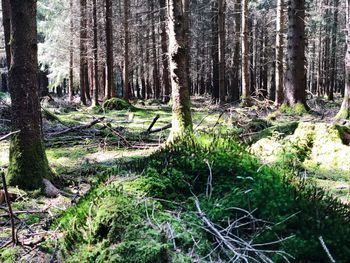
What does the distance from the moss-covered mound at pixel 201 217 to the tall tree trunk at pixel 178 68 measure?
5087mm

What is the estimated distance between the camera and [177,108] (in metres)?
8.41

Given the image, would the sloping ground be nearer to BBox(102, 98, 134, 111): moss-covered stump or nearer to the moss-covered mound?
the moss-covered mound

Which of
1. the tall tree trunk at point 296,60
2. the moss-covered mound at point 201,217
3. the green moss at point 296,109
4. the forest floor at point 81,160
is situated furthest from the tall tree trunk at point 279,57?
the moss-covered mound at point 201,217

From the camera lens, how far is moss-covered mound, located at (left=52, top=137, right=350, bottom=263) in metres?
2.42

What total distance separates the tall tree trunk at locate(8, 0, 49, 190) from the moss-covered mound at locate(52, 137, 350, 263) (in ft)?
10.9

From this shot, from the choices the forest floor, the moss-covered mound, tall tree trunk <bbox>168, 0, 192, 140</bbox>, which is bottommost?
the forest floor

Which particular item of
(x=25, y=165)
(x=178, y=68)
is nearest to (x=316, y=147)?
(x=178, y=68)

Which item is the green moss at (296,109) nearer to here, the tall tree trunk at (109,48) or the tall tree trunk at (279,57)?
the tall tree trunk at (279,57)

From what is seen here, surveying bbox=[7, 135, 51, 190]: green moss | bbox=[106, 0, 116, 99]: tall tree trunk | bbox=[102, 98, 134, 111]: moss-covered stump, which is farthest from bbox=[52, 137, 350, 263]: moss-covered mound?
bbox=[106, 0, 116, 99]: tall tree trunk

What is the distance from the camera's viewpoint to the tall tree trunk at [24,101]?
6102 millimetres

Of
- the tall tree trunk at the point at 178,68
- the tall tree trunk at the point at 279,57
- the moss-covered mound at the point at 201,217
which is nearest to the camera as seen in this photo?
the moss-covered mound at the point at 201,217

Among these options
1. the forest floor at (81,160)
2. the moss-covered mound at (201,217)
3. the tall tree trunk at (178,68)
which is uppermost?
the tall tree trunk at (178,68)

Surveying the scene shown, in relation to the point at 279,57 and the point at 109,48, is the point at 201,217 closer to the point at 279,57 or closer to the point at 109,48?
the point at 279,57

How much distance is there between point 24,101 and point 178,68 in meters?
3.22
